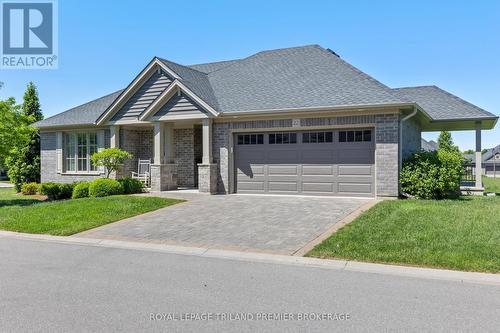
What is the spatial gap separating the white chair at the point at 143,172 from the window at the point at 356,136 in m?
9.16

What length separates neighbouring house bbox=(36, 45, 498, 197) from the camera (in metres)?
14.3

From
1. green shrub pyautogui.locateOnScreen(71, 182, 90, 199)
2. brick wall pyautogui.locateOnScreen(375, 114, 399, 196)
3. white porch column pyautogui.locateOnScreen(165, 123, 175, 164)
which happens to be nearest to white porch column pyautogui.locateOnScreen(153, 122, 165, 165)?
white porch column pyautogui.locateOnScreen(165, 123, 175, 164)

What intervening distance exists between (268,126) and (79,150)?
1061 centimetres

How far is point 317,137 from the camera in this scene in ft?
49.9

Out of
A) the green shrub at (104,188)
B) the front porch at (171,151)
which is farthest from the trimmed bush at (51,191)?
the green shrub at (104,188)

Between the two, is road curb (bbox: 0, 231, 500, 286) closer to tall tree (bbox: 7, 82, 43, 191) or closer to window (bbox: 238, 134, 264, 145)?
window (bbox: 238, 134, 264, 145)

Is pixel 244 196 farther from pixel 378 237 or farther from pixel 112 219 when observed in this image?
pixel 378 237

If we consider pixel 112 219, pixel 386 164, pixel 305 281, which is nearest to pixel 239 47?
pixel 386 164

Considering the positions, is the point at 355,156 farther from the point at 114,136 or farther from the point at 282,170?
the point at 114,136

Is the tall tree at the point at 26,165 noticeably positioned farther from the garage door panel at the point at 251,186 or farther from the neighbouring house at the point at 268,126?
the garage door panel at the point at 251,186

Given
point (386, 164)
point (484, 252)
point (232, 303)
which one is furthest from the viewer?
point (386, 164)

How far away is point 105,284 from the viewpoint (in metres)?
5.54

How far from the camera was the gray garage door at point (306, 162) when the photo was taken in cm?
1454

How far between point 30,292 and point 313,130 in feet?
38.6
